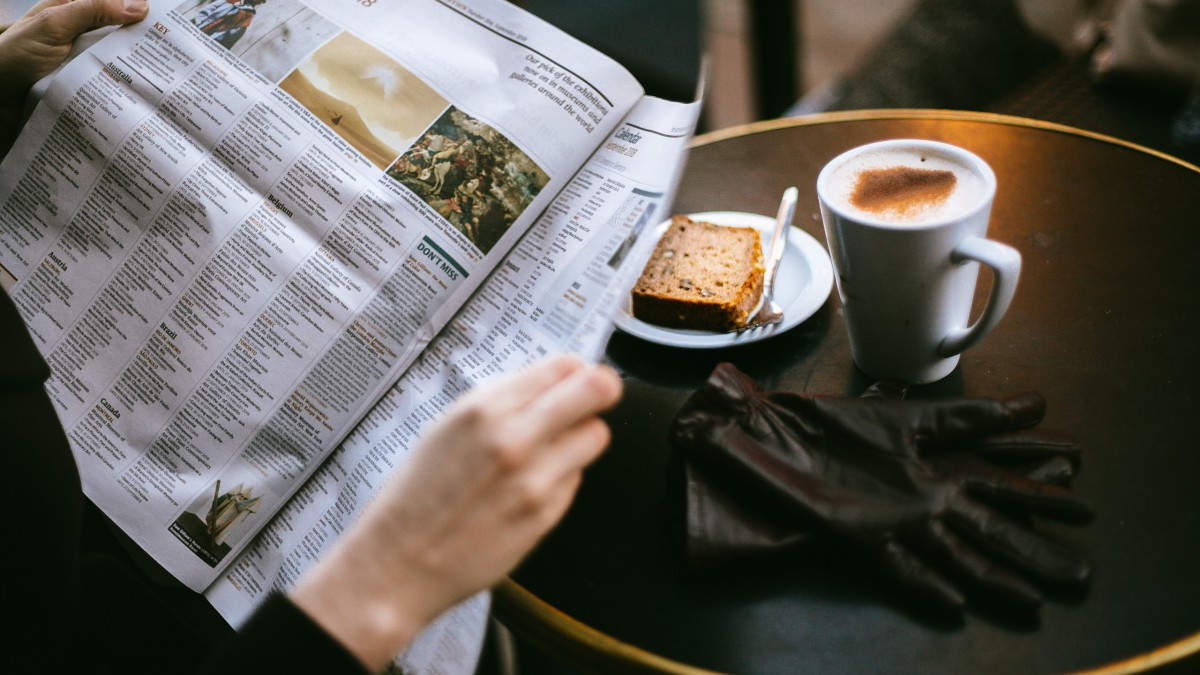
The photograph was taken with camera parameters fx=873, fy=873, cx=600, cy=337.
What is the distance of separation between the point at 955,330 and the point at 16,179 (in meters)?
0.83

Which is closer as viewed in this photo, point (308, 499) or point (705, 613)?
point (705, 613)

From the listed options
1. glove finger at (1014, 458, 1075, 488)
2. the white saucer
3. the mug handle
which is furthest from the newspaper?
glove finger at (1014, 458, 1075, 488)

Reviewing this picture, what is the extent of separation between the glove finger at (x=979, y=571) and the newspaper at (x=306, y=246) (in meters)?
0.30

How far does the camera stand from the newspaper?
69cm

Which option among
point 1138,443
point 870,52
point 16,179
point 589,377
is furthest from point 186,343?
point 870,52

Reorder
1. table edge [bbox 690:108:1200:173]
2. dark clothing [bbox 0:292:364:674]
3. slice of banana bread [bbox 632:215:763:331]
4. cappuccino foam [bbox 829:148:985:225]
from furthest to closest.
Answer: table edge [bbox 690:108:1200:173]
slice of banana bread [bbox 632:215:763:331]
cappuccino foam [bbox 829:148:985:225]
dark clothing [bbox 0:292:364:674]

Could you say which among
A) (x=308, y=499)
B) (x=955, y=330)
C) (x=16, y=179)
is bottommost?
(x=308, y=499)

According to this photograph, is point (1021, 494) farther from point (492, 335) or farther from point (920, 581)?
point (492, 335)

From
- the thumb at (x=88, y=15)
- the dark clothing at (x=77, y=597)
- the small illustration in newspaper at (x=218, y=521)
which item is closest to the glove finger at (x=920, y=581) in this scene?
the dark clothing at (x=77, y=597)

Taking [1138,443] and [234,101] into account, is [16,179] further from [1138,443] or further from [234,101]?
[1138,443]

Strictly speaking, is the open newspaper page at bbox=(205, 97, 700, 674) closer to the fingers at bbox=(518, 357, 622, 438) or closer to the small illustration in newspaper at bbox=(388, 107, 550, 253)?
the small illustration in newspaper at bbox=(388, 107, 550, 253)

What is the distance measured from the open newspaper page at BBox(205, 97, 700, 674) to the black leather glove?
138 millimetres

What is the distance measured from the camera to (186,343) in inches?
28.3

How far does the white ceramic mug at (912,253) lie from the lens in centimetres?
63
